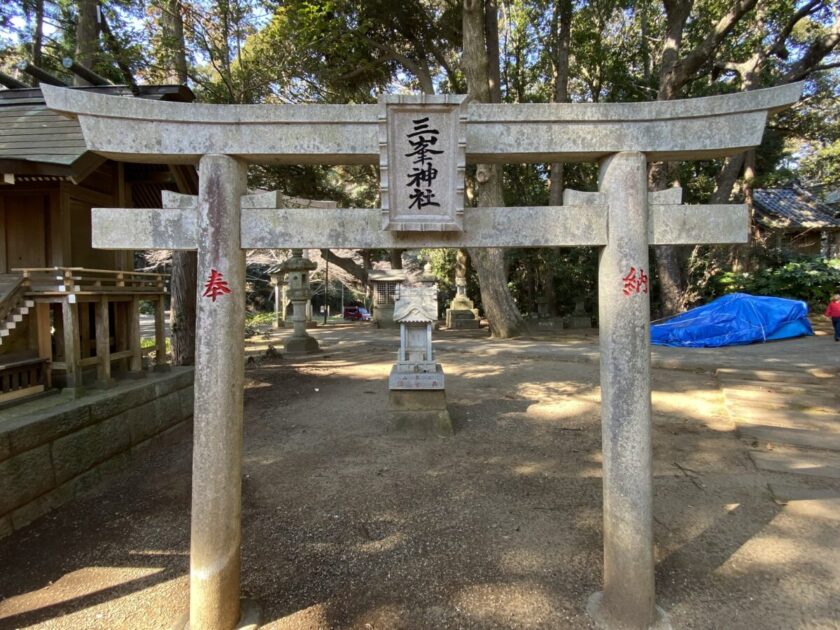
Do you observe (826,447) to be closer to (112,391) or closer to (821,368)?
(821,368)

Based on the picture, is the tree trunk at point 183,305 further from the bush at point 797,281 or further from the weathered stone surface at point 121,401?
the bush at point 797,281

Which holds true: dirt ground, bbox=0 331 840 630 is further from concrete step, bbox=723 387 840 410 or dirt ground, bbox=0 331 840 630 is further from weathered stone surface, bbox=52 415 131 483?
concrete step, bbox=723 387 840 410

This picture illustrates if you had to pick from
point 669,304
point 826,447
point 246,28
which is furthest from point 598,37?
point 826,447

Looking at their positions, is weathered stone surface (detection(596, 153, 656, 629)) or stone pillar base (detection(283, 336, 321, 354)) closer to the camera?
weathered stone surface (detection(596, 153, 656, 629))

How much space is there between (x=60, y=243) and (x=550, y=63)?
19028mm

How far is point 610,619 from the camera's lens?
117 inches

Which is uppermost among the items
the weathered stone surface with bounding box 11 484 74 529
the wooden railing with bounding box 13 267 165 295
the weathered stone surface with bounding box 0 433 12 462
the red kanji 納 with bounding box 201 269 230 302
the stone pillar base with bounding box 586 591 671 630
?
the wooden railing with bounding box 13 267 165 295

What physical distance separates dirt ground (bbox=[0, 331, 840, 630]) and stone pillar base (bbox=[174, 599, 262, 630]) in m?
0.07

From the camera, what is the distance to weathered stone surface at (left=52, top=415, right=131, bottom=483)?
4797mm

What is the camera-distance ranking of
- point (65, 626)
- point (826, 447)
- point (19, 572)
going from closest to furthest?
point (65, 626) < point (19, 572) < point (826, 447)

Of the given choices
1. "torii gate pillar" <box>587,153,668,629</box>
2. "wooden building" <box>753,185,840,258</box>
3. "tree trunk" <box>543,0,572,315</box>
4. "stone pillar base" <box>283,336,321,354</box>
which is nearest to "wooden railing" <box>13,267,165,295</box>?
"torii gate pillar" <box>587,153,668,629</box>

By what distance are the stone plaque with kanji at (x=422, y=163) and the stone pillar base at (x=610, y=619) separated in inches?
105

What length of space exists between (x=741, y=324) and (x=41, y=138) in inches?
611

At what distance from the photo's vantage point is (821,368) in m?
8.89
